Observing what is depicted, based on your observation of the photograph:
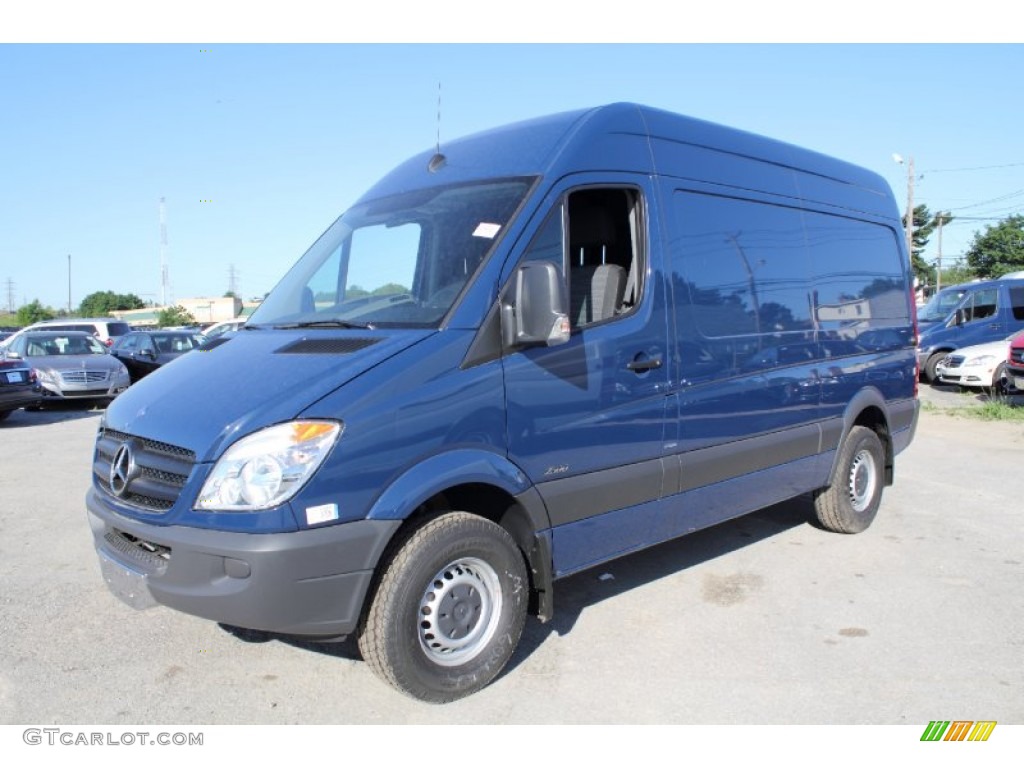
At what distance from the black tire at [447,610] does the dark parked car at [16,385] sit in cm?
1153

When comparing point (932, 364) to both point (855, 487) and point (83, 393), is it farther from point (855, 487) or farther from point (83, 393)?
point (83, 393)

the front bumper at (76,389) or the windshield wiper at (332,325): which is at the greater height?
the windshield wiper at (332,325)

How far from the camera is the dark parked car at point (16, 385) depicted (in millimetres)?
12688

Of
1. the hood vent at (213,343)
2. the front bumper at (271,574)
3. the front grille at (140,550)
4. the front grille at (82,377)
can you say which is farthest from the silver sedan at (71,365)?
the front bumper at (271,574)

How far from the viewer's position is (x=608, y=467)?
13.8ft

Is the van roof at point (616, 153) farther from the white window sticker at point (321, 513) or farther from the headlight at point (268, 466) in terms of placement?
the white window sticker at point (321, 513)

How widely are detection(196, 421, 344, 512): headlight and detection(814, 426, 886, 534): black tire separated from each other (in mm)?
4342

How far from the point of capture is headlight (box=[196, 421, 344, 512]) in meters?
3.18

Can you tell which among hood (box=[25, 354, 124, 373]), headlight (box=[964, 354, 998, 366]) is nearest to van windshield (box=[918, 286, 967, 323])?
headlight (box=[964, 354, 998, 366])

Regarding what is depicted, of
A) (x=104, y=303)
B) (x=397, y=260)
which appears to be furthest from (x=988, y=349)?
(x=104, y=303)

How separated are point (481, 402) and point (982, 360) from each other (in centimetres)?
1544

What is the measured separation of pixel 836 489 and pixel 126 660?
4829mm

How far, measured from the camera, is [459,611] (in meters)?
3.67
